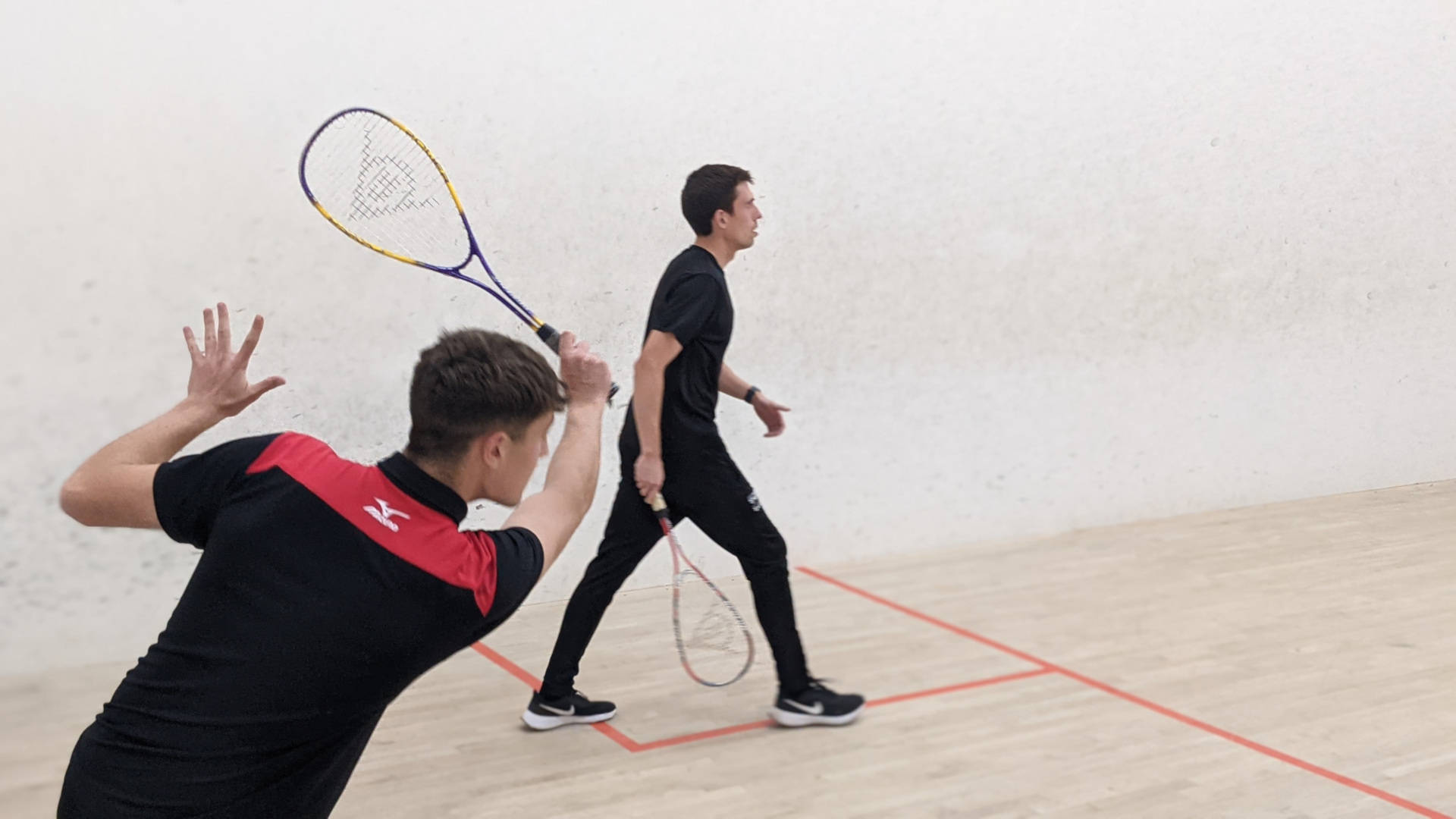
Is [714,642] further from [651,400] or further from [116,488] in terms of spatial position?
[116,488]

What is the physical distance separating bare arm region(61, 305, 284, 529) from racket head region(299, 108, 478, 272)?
1.95 m

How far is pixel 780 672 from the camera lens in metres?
2.96

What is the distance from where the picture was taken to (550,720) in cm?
296

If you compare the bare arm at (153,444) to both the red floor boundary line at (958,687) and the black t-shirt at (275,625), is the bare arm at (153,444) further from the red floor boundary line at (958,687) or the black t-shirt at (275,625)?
Result: the red floor boundary line at (958,687)

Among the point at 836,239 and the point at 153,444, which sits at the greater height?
the point at 836,239

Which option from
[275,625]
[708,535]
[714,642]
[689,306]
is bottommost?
[714,642]

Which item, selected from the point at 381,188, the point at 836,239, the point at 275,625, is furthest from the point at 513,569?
the point at 836,239

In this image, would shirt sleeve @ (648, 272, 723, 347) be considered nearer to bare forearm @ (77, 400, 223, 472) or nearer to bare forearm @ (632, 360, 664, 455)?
bare forearm @ (632, 360, 664, 455)

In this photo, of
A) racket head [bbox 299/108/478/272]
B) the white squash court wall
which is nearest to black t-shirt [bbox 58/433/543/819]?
racket head [bbox 299/108/478/272]

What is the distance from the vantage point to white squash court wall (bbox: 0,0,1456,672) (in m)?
3.41

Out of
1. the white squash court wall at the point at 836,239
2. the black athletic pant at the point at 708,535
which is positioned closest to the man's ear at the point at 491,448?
the black athletic pant at the point at 708,535

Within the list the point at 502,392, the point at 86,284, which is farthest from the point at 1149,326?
the point at 502,392

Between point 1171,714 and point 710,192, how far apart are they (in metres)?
1.51

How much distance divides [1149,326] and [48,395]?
3.54 meters
